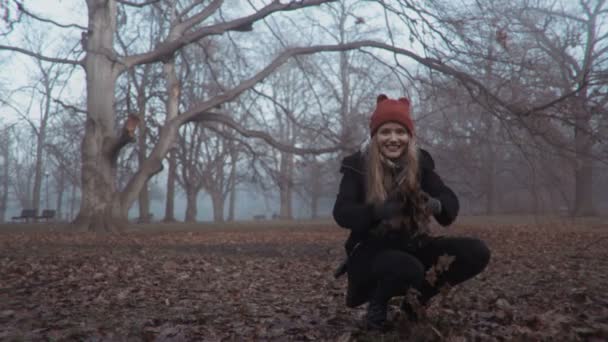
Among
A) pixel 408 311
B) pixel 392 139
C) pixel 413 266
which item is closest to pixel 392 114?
pixel 392 139

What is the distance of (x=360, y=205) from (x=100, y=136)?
39.6ft

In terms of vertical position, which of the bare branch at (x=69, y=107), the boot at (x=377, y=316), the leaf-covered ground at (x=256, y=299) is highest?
the bare branch at (x=69, y=107)

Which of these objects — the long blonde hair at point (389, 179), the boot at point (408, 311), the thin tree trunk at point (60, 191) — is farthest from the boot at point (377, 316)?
the thin tree trunk at point (60, 191)

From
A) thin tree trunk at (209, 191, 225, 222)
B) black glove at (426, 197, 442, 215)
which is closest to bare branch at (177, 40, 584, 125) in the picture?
black glove at (426, 197, 442, 215)

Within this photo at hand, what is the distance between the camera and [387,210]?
2.91 m

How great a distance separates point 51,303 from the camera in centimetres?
454

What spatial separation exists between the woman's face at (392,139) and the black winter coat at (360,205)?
13 cm

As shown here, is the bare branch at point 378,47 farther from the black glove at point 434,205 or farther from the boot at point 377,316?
the boot at point 377,316

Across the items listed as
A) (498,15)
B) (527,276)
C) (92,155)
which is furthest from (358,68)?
(527,276)

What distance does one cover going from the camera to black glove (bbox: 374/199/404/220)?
2910 mm

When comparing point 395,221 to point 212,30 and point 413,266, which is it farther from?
point 212,30

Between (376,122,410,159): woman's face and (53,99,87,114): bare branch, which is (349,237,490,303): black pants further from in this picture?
(53,99,87,114): bare branch

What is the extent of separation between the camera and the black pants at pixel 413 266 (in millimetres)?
2963

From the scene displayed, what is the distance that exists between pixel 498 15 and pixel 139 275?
7406mm
